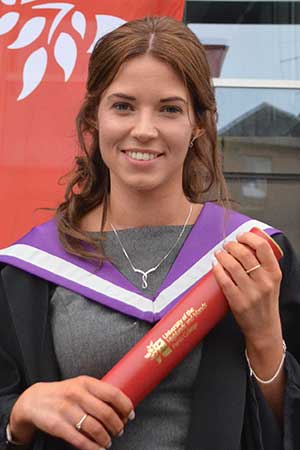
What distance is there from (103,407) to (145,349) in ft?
0.45

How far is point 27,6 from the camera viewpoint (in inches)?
117

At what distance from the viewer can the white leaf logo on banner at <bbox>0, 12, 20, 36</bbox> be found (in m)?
2.94

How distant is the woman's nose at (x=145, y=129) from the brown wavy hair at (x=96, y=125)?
4.8 inches

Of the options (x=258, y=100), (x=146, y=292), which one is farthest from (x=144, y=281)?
(x=258, y=100)

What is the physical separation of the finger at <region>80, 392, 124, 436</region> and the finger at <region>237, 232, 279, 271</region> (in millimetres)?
380

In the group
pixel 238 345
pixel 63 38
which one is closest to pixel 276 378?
pixel 238 345

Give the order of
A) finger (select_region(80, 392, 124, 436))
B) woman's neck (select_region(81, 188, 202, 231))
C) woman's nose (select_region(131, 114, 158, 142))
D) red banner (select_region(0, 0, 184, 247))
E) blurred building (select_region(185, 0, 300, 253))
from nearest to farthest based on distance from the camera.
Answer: finger (select_region(80, 392, 124, 436))
woman's nose (select_region(131, 114, 158, 142))
woman's neck (select_region(81, 188, 202, 231))
red banner (select_region(0, 0, 184, 247))
blurred building (select_region(185, 0, 300, 253))

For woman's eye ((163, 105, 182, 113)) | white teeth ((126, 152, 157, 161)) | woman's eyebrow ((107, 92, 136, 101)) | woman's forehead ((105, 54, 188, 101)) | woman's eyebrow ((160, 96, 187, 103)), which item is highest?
woman's forehead ((105, 54, 188, 101))

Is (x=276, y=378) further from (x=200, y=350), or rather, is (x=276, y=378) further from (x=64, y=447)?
(x=64, y=447)

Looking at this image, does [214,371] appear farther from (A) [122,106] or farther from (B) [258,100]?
(B) [258,100]

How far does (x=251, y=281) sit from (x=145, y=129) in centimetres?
37

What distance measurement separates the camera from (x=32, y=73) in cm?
294

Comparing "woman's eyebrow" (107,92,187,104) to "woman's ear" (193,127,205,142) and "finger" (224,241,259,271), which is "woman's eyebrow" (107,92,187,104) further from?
"finger" (224,241,259,271)

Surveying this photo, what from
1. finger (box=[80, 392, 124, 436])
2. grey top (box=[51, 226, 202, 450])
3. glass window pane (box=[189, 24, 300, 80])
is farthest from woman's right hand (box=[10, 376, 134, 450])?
glass window pane (box=[189, 24, 300, 80])
